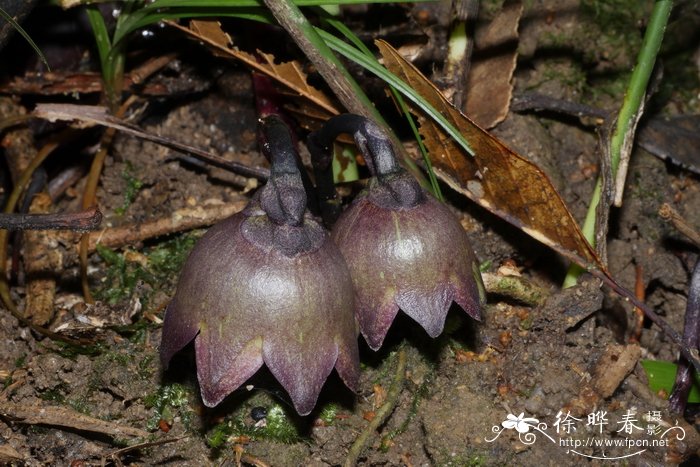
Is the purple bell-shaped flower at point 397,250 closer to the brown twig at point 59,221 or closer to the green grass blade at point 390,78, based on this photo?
the green grass blade at point 390,78

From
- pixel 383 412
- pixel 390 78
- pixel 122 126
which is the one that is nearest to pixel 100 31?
pixel 122 126

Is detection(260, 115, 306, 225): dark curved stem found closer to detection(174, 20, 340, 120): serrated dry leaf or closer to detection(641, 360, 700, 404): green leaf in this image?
detection(174, 20, 340, 120): serrated dry leaf

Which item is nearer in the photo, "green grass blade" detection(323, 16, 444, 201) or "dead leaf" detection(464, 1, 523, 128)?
"green grass blade" detection(323, 16, 444, 201)

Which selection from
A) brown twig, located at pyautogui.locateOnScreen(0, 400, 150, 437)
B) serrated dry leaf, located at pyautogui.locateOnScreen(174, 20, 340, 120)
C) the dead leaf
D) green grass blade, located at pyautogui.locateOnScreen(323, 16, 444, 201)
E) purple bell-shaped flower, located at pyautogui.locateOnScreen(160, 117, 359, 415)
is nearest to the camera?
purple bell-shaped flower, located at pyautogui.locateOnScreen(160, 117, 359, 415)

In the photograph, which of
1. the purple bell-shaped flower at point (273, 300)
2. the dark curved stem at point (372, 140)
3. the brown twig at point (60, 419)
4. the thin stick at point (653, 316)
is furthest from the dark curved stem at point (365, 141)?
the brown twig at point (60, 419)

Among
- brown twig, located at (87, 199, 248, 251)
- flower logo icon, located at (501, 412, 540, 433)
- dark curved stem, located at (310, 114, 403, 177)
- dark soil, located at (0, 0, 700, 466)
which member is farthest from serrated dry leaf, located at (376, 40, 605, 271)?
brown twig, located at (87, 199, 248, 251)

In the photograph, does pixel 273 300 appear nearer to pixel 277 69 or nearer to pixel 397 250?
pixel 397 250

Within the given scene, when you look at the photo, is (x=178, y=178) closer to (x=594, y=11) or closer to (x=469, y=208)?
(x=469, y=208)
